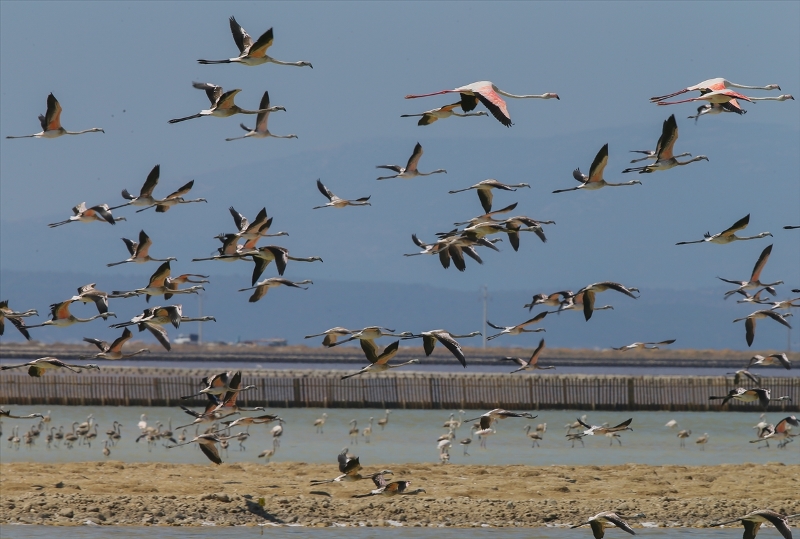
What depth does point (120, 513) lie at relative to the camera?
2381 centimetres

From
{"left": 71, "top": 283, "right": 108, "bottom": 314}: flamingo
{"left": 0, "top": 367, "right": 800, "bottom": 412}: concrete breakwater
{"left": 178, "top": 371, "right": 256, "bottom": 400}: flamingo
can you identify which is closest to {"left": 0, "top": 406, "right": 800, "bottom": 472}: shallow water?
{"left": 0, "top": 367, "right": 800, "bottom": 412}: concrete breakwater

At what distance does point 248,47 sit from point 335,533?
8.82 m

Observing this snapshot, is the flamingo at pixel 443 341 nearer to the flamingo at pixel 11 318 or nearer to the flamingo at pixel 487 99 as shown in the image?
the flamingo at pixel 487 99

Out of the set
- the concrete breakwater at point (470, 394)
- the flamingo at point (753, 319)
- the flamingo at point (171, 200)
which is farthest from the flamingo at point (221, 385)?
the concrete breakwater at point (470, 394)

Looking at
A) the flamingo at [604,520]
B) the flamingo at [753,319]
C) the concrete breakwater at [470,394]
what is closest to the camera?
the flamingo at [604,520]

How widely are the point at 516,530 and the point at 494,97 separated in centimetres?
1077

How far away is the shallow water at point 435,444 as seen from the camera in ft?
111

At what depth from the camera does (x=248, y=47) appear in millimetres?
18797

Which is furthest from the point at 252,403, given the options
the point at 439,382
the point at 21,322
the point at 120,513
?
the point at 21,322

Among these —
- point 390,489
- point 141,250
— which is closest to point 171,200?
point 141,250

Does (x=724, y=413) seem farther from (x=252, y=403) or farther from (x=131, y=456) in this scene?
(x=131, y=456)

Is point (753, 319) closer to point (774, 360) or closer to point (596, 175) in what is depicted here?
point (774, 360)

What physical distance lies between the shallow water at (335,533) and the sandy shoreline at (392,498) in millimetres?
407

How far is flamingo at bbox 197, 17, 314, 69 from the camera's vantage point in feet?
60.0
